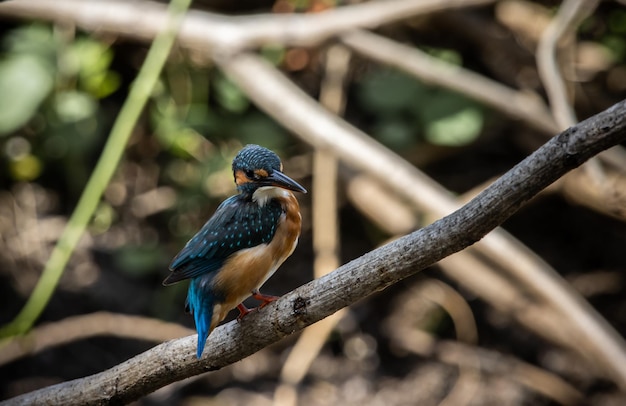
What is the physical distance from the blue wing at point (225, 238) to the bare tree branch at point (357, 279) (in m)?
0.15

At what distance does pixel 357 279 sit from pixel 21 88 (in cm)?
286

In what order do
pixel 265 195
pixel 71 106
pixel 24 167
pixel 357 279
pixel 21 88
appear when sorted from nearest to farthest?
pixel 357 279 → pixel 265 195 → pixel 21 88 → pixel 71 106 → pixel 24 167

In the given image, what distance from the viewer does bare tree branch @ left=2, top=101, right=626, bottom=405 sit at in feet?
4.19

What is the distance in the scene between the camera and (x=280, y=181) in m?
1.57

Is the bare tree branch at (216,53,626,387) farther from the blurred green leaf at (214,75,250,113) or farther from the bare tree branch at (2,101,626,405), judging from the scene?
the bare tree branch at (2,101,626,405)

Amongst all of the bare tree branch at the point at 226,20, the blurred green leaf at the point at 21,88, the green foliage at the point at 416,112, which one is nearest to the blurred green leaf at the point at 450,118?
the green foliage at the point at 416,112

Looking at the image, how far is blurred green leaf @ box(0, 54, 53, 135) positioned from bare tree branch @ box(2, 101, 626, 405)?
6.90ft

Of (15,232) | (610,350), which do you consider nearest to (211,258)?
(610,350)

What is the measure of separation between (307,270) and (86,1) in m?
1.97

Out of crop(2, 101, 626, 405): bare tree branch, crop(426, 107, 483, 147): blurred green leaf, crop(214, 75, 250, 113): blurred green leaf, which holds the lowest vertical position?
crop(2, 101, 626, 405): bare tree branch

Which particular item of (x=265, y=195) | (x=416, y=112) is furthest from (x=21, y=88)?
(x=265, y=195)

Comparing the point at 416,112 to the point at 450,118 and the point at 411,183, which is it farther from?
the point at 411,183

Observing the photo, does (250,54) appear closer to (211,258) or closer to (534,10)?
(534,10)

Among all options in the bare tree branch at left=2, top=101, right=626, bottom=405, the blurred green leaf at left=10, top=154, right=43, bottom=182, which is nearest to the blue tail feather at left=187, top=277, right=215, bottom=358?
the bare tree branch at left=2, top=101, right=626, bottom=405
